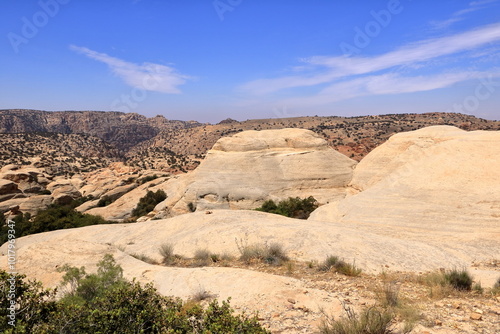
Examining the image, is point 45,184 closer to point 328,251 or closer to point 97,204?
point 97,204

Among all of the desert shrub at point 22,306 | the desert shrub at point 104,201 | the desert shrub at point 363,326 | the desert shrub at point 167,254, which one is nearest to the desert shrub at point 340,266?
the desert shrub at point 363,326

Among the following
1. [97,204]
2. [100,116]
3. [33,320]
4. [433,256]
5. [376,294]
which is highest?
[100,116]

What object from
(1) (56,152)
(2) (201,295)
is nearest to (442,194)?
(2) (201,295)

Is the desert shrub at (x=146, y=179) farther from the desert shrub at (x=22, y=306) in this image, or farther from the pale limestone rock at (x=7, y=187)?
the desert shrub at (x=22, y=306)

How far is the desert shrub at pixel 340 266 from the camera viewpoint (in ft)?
28.0

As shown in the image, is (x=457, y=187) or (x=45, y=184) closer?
(x=457, y=187)

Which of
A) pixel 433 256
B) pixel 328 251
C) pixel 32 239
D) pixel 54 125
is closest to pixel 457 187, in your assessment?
pixel 433 256

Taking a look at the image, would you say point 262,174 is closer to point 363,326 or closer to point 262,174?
point 262,174

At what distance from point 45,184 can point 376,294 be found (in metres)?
43.9

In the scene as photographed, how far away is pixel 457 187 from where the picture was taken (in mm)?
14094

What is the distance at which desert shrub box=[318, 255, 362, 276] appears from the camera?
8523mm

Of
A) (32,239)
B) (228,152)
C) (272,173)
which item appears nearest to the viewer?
(32,239)

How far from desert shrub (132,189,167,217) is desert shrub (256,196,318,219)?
408 inches

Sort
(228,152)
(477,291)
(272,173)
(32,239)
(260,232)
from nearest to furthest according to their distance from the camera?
(477,291)
(260,232)
(32,239)
(272,173)
(228,152)
